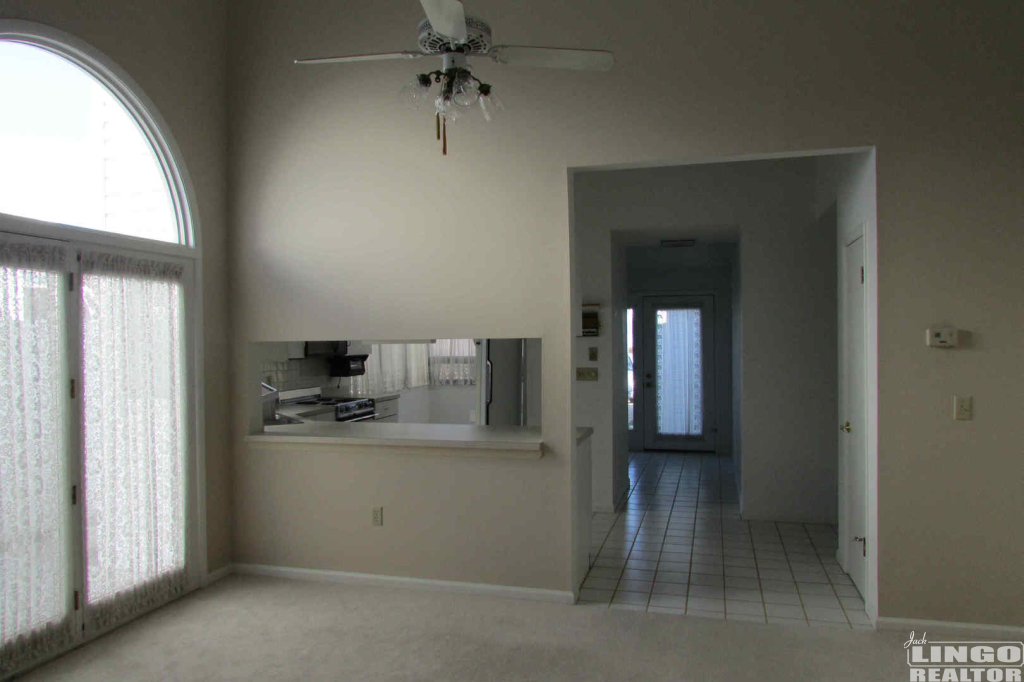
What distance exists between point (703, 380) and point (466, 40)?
23.7ft

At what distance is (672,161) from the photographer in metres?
3.75

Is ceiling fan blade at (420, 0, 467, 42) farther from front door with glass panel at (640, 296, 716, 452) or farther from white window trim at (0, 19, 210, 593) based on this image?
front door with glass panel at (640, 296, 716, 452)

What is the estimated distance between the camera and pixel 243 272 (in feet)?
14.5

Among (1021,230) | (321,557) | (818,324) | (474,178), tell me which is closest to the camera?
(1021,230)

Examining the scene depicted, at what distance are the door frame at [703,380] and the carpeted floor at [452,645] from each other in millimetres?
5509

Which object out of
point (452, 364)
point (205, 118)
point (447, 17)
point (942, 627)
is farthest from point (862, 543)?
point (452, 364)

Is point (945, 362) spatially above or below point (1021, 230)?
below

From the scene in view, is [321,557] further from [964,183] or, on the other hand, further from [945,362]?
[964,183]

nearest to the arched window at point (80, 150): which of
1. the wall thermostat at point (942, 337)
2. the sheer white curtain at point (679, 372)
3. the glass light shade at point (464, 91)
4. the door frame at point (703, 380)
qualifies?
the glass light shade at point (464, 91)

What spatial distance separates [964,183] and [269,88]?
3.90 meters

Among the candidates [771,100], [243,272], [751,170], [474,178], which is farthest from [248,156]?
[751,170]

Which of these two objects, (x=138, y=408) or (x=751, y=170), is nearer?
(x=138, y=408)

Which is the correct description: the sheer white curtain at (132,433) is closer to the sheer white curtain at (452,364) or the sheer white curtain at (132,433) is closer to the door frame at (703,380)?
the sheer white curtain at (452,364)

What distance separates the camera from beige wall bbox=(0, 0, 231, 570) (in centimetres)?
378
